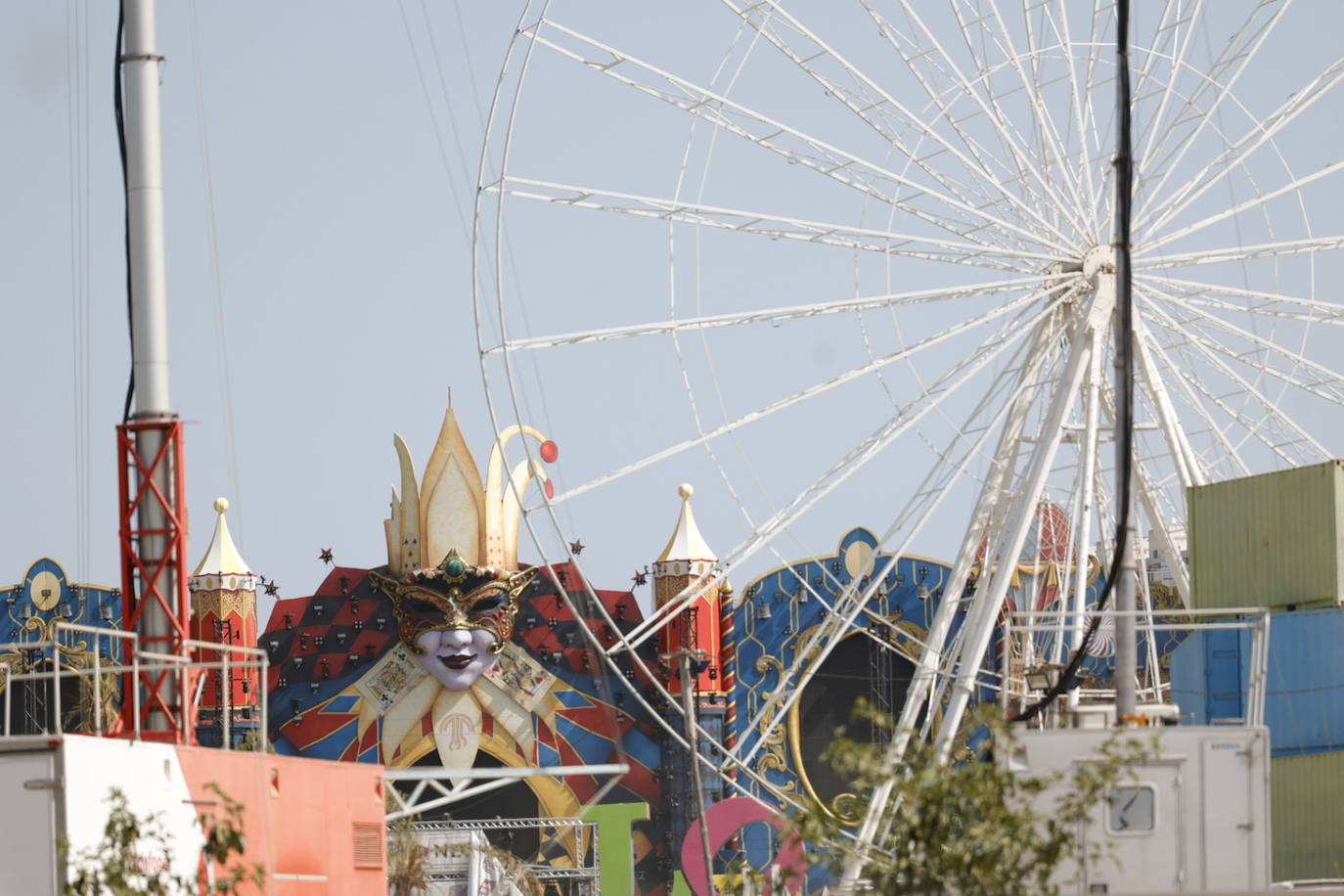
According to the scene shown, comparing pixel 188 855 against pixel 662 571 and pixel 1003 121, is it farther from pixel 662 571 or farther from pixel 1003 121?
pixel 662 571

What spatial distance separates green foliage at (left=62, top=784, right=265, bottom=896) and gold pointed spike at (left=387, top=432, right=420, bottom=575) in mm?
30987

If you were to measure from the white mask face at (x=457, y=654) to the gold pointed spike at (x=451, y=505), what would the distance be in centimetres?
161

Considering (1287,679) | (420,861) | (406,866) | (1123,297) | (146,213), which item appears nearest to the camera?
(1123,297)

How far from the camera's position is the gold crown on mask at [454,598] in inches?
1983

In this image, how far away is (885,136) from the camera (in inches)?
1271

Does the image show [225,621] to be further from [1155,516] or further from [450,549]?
[1155,516]

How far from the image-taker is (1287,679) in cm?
3023

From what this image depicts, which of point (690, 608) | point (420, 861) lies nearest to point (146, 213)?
point (420, 861)

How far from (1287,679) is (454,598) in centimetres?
2404

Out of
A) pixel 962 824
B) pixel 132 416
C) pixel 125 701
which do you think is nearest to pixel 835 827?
pixel 962 824

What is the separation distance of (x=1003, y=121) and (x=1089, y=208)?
5.97 feet

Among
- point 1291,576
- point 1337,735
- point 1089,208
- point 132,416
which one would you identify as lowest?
point 1337,735

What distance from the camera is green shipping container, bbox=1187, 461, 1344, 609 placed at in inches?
1183

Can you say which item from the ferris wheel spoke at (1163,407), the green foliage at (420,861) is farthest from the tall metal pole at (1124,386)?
the green foliage at (420,861)
